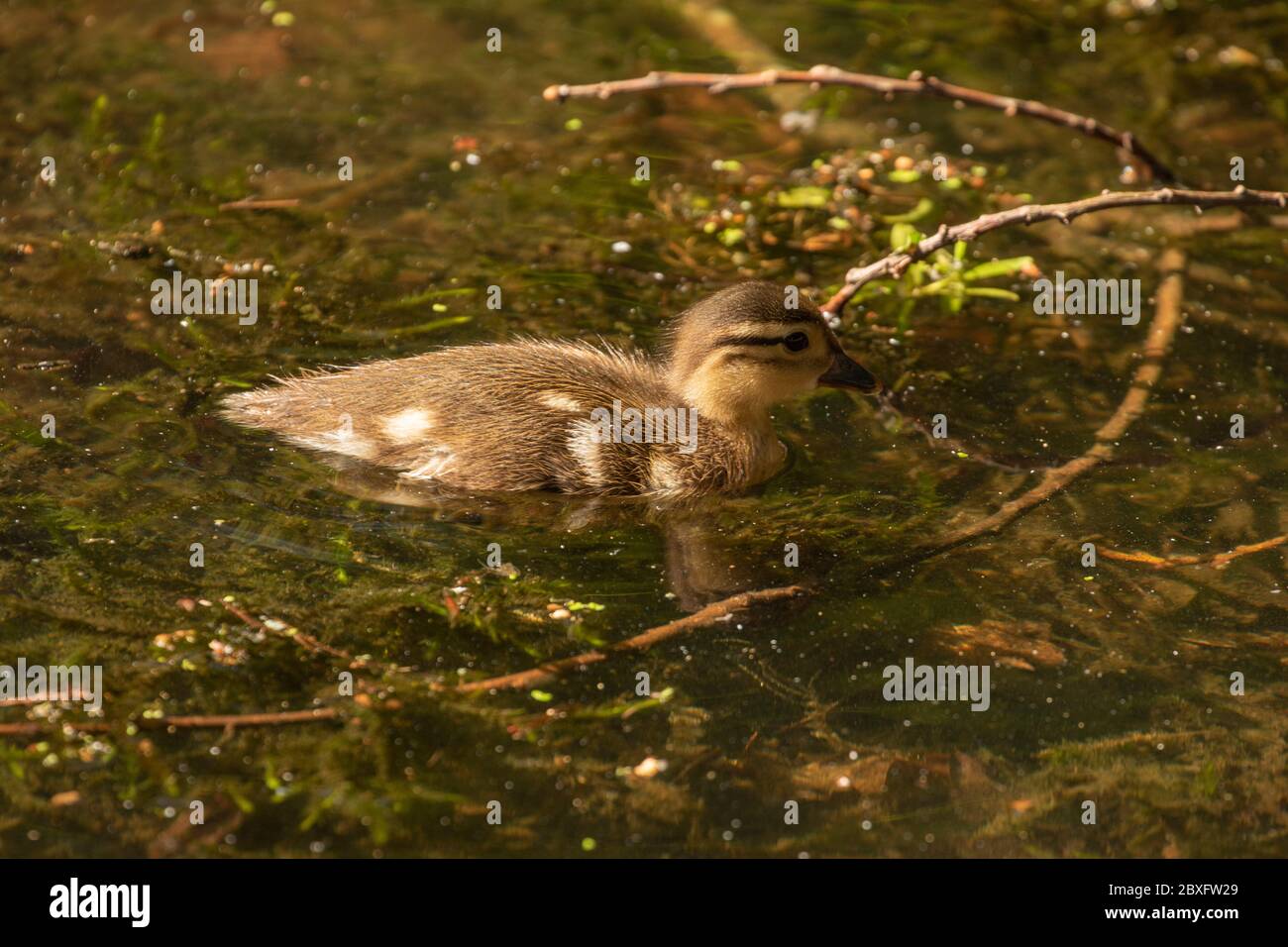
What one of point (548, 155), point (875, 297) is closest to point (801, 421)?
point (875, 297)

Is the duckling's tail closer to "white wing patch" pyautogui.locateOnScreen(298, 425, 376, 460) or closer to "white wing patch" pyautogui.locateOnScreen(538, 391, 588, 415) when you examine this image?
"white wing patch" pyautogui.locateOnScreen(298, 425, 376, 460)

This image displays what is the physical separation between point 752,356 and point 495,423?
97 centimetres

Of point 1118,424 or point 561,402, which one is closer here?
point 561,402

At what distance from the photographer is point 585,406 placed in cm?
567

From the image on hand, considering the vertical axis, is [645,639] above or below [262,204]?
below

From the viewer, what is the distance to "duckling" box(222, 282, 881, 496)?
559 centimetres

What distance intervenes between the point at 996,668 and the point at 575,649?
1.27 meters

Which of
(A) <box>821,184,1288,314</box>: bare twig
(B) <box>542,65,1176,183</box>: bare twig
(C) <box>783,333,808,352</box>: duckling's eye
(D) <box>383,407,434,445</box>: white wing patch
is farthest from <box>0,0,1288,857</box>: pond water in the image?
(B) <box>542,65,1176,183</box>: bare twig

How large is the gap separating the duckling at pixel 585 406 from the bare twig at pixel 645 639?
76 centimetres

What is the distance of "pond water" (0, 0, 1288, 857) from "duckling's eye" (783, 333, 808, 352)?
1.40ft

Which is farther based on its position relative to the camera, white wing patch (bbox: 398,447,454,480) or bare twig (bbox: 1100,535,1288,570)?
white wing patch (bbox: 398,447,454,480)

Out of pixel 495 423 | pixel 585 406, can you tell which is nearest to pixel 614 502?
pixel 585 406

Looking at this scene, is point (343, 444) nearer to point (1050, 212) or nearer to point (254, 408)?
point (254, 408)

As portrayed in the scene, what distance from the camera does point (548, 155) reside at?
8.19 metres
